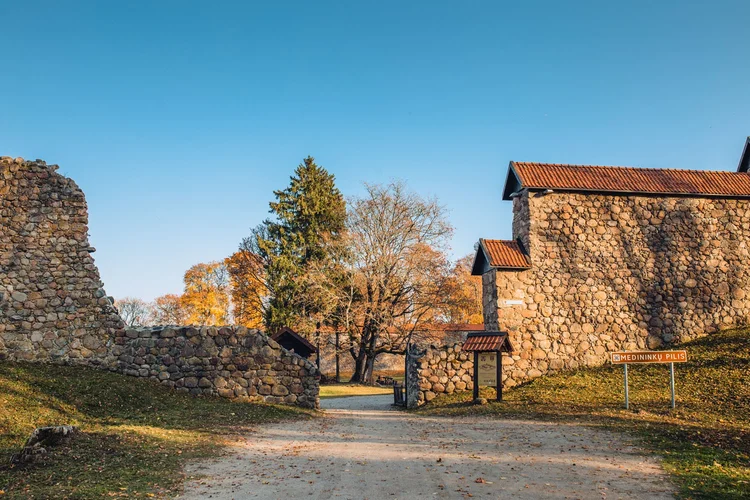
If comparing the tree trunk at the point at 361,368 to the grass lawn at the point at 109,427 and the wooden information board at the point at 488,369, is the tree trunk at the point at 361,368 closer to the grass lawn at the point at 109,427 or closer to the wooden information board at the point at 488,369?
the wooden information board at the point at 488,369

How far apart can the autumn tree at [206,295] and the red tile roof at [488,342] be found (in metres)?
34.8

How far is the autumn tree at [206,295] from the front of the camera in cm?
4934

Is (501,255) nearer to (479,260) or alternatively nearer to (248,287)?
(479,260)

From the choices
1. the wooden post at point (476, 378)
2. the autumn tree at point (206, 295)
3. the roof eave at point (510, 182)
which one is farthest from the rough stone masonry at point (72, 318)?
the autumn tree at point (206, 295)

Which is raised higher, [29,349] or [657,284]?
[657,284]

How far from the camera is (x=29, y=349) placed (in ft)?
52.1

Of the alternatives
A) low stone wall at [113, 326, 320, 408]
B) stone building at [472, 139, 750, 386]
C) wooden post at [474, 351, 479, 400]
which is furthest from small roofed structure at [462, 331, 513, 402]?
low stone wall at [113, 326, 320, 408]

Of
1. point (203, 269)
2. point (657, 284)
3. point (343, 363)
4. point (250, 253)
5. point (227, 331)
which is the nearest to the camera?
point (227, 331)

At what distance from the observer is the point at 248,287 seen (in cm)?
4100

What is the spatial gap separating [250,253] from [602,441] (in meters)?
33.2

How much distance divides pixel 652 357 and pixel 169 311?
54.1 metres

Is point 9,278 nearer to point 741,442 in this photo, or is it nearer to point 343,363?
point 741,442

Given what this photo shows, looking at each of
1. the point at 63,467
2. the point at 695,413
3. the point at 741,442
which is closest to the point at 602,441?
the point at 741,442

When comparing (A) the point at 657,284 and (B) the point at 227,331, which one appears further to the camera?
(A) the point at 657,284
